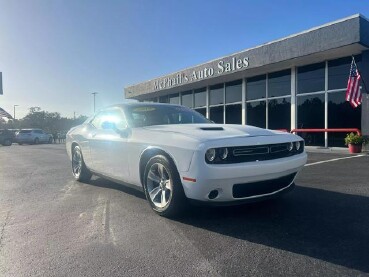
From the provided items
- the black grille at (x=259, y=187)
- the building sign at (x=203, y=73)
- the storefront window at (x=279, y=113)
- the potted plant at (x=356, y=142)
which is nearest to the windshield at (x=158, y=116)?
the black grille at (x=259, y=187)

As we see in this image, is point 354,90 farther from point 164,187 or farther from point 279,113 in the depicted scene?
point 164,187

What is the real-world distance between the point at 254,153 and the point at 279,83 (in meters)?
13.4

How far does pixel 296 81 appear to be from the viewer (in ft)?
51.0

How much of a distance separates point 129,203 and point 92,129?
6.39ft

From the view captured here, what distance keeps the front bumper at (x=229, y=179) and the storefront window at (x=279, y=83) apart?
12.9 metres

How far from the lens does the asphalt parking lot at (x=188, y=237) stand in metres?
2.74

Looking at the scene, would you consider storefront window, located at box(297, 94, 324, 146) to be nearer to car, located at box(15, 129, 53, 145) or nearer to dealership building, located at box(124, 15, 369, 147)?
dealership building, located at box(124, 15, 369, 147)

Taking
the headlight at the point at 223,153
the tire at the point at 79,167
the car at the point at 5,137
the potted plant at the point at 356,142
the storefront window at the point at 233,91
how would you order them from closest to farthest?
the headlight at the point at 223,153 < the tire at the point at 79,167 < the potted plant at the point at 356,142 < the storefront window at the point at 233,91 < the car at the point at 5,137

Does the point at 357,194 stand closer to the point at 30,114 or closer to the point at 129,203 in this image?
the point at 129,203

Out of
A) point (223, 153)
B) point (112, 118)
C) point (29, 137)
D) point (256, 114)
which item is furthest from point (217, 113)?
point (29, 137)

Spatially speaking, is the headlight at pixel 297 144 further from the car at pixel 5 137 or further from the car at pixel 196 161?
the car at pixel 5 137

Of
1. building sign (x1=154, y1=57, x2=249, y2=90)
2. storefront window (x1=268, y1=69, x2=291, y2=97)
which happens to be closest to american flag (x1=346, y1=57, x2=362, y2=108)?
storefront window (x1=268, y1=69, x2=291, y2=97)

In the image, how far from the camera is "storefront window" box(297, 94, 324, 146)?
1459 cm

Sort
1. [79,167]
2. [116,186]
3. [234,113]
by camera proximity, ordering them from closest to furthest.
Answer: [116,186] → [79,167] → [234,113]
